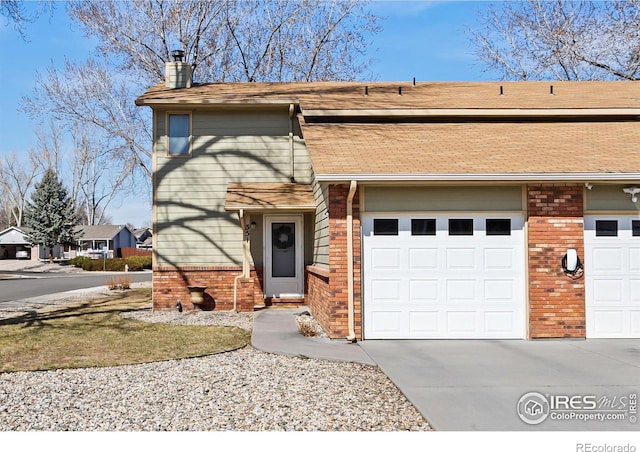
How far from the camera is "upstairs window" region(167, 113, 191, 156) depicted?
14.7m

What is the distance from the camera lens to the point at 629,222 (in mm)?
10141

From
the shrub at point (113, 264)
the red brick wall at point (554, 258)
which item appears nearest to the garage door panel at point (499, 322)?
the red brick wall at point (554, 258)

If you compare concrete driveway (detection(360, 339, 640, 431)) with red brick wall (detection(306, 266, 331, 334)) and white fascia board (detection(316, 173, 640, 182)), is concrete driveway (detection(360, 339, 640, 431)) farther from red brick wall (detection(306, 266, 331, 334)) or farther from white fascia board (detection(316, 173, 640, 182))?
white fascia board (detection(316, 173, 640, 182))

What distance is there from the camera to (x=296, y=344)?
9547 millimetres

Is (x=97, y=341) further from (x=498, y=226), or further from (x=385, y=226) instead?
(x=498, y=226)

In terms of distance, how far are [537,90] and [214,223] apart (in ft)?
30.4

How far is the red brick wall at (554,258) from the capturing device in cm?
995

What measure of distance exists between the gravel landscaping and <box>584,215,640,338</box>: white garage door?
15.4 ft

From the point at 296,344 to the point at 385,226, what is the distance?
2.48 meters

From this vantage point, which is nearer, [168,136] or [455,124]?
[455,124]

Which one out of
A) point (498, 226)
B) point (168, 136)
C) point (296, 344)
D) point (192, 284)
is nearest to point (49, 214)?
point (168, 136)

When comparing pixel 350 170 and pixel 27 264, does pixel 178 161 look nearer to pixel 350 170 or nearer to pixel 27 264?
pixel 350 170

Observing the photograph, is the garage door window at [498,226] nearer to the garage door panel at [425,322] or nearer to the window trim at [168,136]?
the garage door panel at [425,322]

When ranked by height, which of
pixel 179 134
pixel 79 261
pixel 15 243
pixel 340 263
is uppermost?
pixel 179 134
